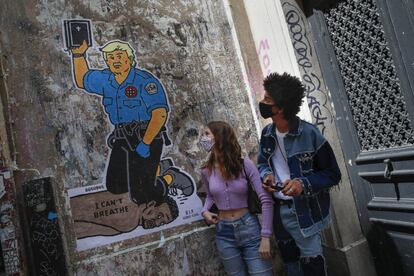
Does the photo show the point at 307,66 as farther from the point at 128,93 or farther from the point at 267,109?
the point at 128,93

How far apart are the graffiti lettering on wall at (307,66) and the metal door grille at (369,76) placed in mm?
264

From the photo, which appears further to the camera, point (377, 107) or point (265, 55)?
Answer: point (265, 55)

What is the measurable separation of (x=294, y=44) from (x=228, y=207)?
A: 6.24 feet

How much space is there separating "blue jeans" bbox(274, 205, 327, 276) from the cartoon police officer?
1498 millimetres

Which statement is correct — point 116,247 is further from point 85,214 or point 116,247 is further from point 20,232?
point 20,232

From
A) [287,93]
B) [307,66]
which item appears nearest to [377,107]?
[307,66]

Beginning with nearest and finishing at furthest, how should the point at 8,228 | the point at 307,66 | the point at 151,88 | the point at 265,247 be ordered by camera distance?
the point at 265,247 → the point at 8,228 → the point at 307,66 → the point at 151,88

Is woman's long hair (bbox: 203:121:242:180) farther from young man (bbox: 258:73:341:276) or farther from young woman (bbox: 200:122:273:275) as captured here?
young man (bbox: 258:73:341:276)

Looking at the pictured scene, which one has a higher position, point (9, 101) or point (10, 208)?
point (9, 101)

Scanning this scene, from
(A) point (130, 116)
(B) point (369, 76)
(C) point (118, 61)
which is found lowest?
(B) point (369, 76)

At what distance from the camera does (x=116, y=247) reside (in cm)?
343

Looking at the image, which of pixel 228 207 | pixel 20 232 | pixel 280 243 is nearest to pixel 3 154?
pixel 20 232

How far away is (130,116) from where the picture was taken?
12.2 feet

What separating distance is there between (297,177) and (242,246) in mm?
921
